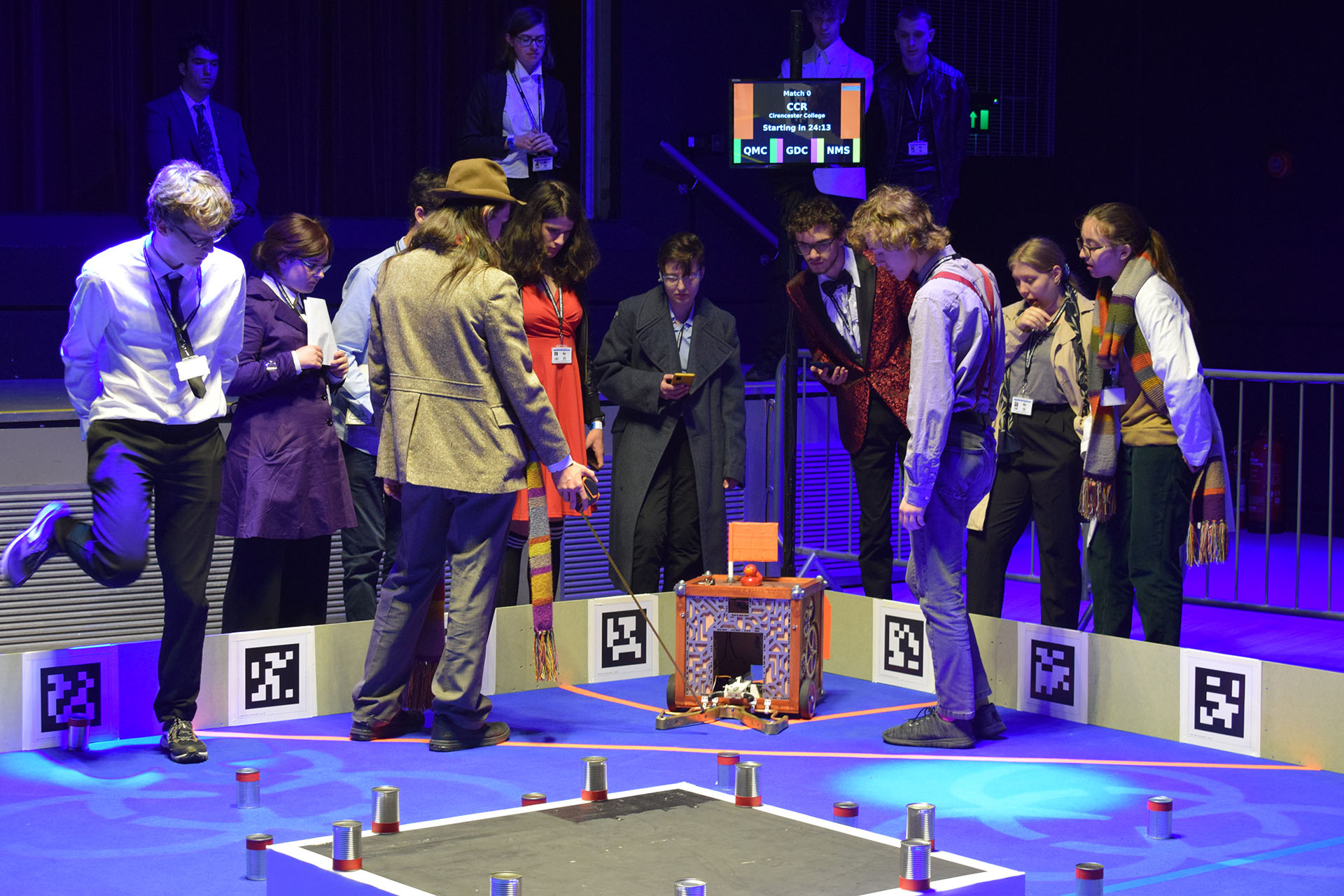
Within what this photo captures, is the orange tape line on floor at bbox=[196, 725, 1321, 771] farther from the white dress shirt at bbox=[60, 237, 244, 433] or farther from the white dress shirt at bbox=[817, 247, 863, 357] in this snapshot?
the white dress shirt at bbox=[817, 247, 863, 357]

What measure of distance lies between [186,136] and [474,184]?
13.1 ft

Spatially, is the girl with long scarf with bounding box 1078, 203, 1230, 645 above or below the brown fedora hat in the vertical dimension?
below

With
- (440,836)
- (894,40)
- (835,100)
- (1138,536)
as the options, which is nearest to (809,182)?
(835,100)

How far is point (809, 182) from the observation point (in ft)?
26.3

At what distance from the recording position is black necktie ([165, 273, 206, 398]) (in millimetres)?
4344

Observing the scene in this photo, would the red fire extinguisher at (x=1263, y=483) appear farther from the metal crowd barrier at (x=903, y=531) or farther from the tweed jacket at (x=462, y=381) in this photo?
the tweed jacket at (x=462, y=381)

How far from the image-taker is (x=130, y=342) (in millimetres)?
4297

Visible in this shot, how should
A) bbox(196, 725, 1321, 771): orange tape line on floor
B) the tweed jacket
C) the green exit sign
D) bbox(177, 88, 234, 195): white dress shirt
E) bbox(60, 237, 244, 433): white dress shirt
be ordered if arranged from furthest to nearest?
the green exit sign, bbox(177, 88, 234, 195): white dress shirt, bbox(196, 725, 1321, 771): orange tape line on floor, the tweed jacket, bbox(60, 237, 244, 433): white dress shirt

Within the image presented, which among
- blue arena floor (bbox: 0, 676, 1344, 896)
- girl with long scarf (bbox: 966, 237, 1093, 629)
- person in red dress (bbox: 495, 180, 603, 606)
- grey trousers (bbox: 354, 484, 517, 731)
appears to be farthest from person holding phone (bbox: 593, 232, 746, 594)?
grey trousers (bbox: 354, 484, 517, 731)

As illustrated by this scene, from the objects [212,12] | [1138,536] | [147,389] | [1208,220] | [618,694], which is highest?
[212,12]

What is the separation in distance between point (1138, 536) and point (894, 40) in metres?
5.88

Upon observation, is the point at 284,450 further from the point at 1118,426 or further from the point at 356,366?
the point at 1118,426

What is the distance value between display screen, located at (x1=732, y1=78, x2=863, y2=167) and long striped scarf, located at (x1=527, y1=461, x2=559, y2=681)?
220 cm

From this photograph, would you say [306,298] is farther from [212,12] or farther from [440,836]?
[212,12]
